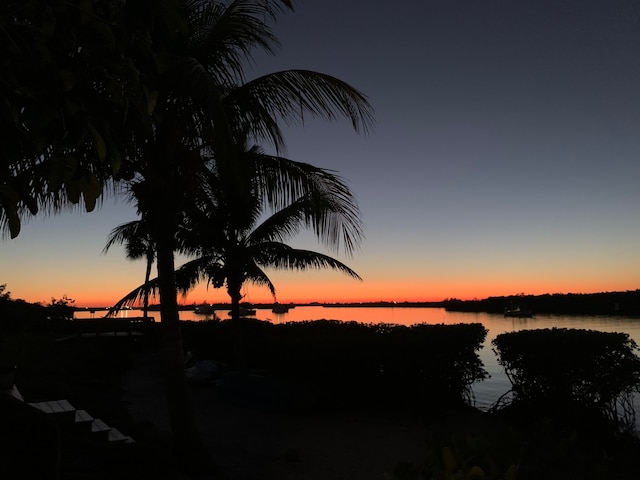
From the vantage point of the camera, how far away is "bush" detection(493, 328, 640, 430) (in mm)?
7754

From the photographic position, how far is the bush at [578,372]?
7.75m

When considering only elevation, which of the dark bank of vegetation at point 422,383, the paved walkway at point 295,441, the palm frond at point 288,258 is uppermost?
the palm frond at point 288,258

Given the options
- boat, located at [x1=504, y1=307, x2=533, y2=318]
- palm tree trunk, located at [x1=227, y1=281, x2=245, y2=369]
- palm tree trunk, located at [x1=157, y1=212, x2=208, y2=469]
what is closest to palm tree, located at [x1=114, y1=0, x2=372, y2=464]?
palm tree trunk, located at [x1=157, y1=212, x2=208, y2=469]

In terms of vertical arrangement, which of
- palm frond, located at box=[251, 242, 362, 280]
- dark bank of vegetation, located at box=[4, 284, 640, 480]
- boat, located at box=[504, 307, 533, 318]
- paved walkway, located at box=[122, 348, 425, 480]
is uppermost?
palm frond, located at box=[251, 242, 362, 280]

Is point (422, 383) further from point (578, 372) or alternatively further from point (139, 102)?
point (139, 102)

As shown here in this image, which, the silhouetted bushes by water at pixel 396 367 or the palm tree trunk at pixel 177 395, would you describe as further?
the silhouetted bushes by water at pixel 396 367

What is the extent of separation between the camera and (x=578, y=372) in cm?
805

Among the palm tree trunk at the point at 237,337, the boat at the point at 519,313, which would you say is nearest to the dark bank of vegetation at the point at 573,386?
the palm tree trunk at the point at 237,337

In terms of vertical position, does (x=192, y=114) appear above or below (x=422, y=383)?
above

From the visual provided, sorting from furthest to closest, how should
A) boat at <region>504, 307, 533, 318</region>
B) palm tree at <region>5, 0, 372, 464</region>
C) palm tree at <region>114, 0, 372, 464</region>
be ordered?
boat at <region>504, 307, 533, 318</region>, palm tree at <region>114, 0, 372, 464</region>, palm tree at <region>5, 0, 372, 464</region>

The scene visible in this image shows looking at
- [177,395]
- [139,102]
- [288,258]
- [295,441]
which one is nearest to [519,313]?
[288,258]

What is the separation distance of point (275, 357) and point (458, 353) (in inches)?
214

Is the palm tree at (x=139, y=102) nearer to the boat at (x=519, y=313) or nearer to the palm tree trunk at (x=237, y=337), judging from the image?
the palm tree trunk at (x=237, y=337)

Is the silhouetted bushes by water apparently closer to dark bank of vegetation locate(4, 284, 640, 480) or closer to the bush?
dark bank of vegetation locate(4, 284, 640, 480)
